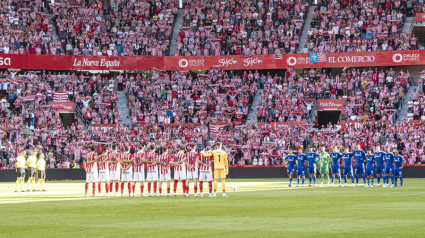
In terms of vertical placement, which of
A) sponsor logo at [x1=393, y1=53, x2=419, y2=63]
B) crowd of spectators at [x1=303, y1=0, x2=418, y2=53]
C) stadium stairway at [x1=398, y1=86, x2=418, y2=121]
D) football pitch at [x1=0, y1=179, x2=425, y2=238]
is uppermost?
crowd of spectators at [x1=303, y1=0, x2=418, y2=53]

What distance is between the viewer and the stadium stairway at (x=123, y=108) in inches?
2451

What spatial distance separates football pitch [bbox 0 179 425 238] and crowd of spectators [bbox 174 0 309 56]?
40.7 meters

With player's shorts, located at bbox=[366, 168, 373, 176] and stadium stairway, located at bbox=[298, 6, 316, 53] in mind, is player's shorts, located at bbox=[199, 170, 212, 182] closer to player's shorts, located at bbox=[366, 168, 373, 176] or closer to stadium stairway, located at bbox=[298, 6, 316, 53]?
player's shorts, located at bbox=[366, 168, 373, 176]

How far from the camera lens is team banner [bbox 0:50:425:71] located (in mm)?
63438

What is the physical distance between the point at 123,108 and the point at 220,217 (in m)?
45.4

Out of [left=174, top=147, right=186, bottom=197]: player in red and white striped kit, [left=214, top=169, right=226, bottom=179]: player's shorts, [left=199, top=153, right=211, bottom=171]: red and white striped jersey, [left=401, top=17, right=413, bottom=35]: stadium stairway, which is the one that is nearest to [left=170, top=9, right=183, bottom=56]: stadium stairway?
[left=401, top=17, right=413, bottom=35]: stadium stairway

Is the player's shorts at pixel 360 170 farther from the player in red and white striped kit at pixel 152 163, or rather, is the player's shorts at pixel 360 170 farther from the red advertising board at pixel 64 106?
the red advertising board at pixel 64 106

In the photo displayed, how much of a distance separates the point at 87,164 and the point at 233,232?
1484 centimetres

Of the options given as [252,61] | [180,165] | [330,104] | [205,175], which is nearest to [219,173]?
[205,175]

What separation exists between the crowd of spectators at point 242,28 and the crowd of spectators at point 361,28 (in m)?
2.06

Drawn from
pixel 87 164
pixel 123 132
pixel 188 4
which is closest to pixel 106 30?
pixel 188 4

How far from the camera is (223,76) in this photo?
65.4m

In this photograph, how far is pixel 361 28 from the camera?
211ft

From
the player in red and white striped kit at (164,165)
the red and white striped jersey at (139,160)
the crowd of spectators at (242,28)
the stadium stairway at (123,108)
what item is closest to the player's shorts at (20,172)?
the red and white striped jersey at (139,160)
